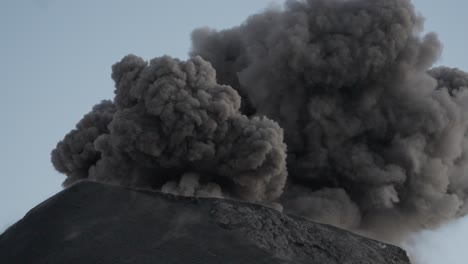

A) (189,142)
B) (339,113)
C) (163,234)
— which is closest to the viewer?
(163,234)

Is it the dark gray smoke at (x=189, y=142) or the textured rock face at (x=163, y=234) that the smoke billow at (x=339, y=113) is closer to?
the dark gray smoke at (x=189, y=142)

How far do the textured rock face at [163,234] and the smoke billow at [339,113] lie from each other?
42.5 feet

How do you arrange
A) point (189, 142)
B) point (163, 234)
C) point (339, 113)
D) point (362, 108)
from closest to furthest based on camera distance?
point (163, 234) < point (189, 142) < point (339, 113) < point (362, 108)

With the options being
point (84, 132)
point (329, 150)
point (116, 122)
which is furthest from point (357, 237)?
point (84, 132)

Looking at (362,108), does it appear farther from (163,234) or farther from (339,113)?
(163,234)

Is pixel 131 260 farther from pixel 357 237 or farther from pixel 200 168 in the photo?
pixel 200 168

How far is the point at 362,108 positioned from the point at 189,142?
333 inches

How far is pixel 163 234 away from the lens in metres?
14.4

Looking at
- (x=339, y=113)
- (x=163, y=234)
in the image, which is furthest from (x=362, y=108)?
(x=163, y=234)

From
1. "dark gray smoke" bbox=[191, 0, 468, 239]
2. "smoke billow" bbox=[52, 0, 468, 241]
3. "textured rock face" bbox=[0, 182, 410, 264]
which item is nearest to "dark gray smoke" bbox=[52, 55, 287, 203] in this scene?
"smoke billow" bbox=[52, 0, 468, 241]

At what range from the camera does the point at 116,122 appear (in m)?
28.5

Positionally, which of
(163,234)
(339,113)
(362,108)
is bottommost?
(163,234)

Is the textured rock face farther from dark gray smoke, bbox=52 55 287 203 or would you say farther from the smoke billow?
the smoke billow

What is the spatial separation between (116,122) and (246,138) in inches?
182
